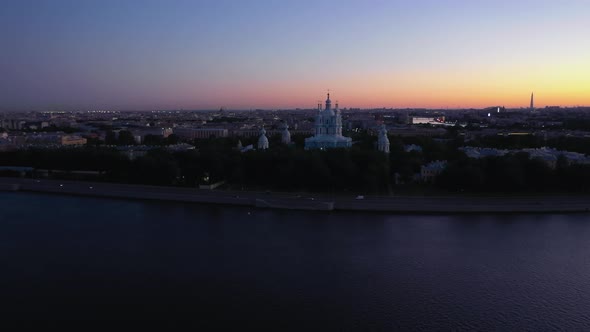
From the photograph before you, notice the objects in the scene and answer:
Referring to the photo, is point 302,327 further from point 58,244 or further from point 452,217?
point 452,217

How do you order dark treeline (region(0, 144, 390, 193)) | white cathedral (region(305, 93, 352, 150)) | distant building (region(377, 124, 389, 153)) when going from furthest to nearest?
1. white cathedral (region(305, 93, 352, 150))
2. distant building (region(377, 124, 389, 153))
3. dark treeline (region(0, 144, 390, 193))

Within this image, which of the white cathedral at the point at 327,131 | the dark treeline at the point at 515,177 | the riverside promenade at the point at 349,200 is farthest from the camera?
the white cathedral at the point at 327,131

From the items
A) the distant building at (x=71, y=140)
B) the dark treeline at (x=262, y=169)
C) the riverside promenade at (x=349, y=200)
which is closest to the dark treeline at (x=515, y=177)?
the riverside promenade at (x=349, y=200)

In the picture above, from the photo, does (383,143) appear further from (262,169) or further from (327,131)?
(262,169)

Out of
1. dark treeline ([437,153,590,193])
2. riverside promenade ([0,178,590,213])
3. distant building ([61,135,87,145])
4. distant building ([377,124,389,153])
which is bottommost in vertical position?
riverside promenade ([0,178,590,213])

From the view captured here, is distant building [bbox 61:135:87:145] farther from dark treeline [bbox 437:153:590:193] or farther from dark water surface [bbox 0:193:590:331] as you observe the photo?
dark treeline [bbox 437:153:590:193]

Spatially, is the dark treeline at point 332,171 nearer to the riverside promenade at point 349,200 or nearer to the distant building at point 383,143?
the riverside promenade at point 349,200

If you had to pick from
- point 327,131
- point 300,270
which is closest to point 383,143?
point 327,131

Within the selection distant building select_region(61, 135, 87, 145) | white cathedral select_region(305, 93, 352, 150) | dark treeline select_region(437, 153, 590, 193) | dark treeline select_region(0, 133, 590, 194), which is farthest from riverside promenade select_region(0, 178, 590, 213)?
distant building select_region(61, 135, 87, 145)
